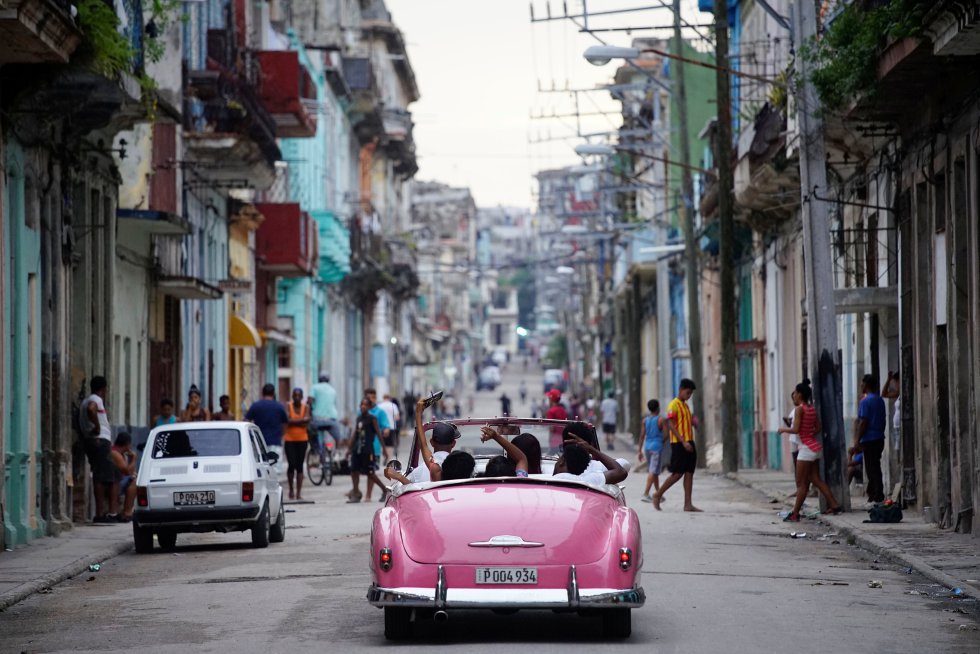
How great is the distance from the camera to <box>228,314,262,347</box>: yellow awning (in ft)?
140

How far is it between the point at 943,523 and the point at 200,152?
61.4 ft

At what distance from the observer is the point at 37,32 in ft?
60.7

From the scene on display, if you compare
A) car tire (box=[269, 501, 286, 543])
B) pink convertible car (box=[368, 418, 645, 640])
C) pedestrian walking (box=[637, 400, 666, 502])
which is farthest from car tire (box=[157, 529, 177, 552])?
pink convertible car (box=[368, 418, 645, 640])

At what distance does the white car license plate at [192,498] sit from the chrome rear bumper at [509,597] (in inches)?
367

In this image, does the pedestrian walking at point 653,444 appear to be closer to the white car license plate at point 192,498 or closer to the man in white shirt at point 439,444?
the white car license plate at point 192,498

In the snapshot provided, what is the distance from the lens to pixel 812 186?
80.9 feet

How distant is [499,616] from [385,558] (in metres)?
1.87

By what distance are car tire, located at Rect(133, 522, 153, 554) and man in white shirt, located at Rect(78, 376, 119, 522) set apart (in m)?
3.84

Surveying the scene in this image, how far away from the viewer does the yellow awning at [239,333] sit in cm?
4262

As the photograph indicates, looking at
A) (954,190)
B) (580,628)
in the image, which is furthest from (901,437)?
(580,628)

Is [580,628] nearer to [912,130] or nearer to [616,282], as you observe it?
[912,130]

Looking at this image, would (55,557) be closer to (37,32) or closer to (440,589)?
(37,32)

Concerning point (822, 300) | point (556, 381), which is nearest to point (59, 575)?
point (822, 300)

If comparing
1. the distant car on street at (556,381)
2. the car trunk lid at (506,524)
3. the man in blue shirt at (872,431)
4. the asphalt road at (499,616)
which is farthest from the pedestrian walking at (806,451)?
the distant car on street at (556,381)
